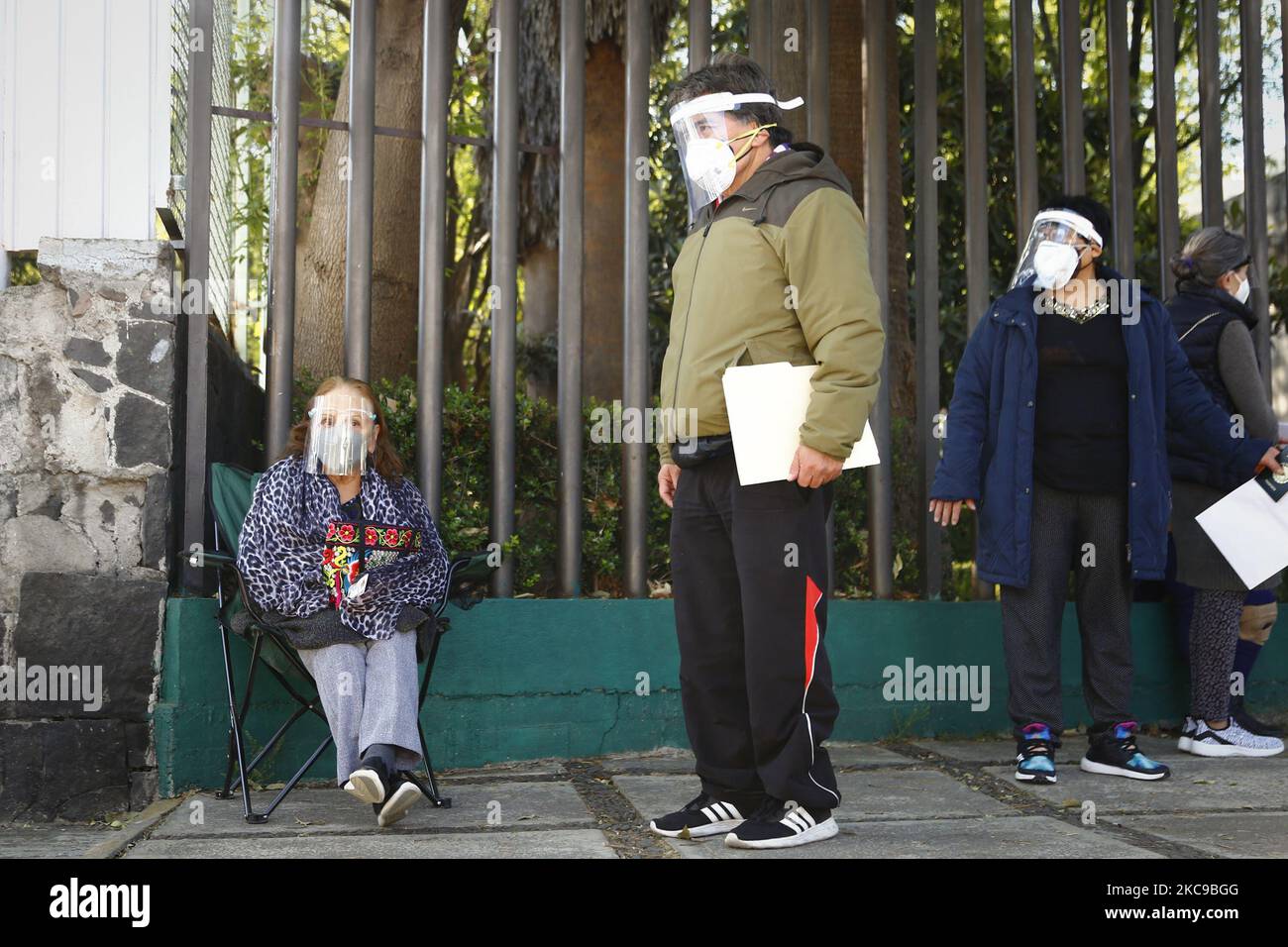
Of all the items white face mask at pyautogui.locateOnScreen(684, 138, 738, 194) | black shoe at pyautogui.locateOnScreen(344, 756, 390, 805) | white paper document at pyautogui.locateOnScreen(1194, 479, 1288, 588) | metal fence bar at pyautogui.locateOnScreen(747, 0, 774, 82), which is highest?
metal fence bar at pyautogui.locateOnScreen(747, 0, 774, 82)

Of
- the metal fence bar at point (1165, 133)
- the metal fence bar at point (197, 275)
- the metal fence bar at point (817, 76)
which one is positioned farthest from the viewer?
the metal fence bar at point (1165, 133)

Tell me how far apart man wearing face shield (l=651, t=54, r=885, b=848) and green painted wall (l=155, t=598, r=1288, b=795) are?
1284 mm

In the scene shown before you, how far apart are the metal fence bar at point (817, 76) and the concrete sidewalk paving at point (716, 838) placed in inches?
96.1

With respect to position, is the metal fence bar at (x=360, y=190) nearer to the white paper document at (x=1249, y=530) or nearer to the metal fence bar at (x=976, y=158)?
the metal fence bar at (x=976, y=158)

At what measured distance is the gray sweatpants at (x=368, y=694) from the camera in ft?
12.1

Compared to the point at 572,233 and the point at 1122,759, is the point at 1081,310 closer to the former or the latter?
the point at 1122,759

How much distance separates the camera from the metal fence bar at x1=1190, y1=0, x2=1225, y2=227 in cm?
568

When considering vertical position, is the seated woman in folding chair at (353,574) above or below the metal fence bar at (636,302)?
below

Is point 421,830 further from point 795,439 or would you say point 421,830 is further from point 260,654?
point 795,439

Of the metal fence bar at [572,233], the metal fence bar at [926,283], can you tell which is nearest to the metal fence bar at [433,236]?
the metal fence bar at [572,233]

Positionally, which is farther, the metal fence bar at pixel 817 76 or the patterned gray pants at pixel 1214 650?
the metal fence bar at pixel 817 76

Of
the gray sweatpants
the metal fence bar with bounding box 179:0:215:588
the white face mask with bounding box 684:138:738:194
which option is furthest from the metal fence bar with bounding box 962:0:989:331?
the metal fence bar with bounding box 179:0:215:588

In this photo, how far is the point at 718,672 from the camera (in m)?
3.39

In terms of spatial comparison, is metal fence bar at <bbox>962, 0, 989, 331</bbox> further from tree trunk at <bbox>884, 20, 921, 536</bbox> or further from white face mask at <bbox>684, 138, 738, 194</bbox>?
white face mask at <bbox>684, 138, 738, 194</bbox>
